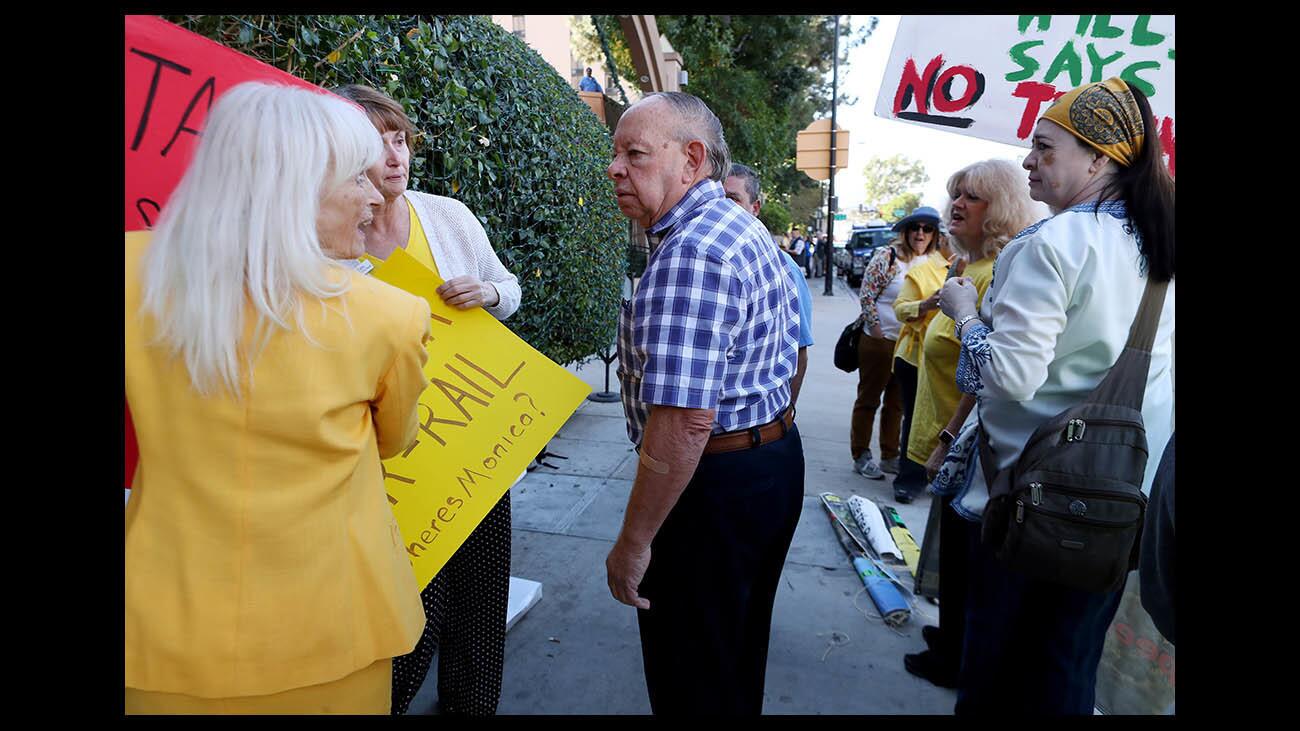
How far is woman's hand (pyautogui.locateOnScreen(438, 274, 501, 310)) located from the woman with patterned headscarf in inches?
52.2

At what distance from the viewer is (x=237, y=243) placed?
1.09 metres

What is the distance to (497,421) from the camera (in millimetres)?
1901

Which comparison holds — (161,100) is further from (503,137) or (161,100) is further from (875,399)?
(875,399)

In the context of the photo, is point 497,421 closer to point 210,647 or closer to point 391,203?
point 391,203

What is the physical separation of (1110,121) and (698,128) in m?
1.03

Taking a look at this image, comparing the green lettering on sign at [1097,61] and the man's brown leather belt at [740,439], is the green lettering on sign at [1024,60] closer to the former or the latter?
the green lettering on sign at [1097,61]

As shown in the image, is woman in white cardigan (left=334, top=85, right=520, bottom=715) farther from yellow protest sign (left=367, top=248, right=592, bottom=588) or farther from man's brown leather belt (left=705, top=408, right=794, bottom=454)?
man's brown leather belt (left=705, top=408, right=794, bottom=454)

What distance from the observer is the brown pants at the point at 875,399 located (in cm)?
504

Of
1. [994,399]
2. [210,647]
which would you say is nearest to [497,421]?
[210,647]

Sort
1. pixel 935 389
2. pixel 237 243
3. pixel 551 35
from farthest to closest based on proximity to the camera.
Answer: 1. pixel 551 35
2. pixel 935 389
3. pixel 237 243

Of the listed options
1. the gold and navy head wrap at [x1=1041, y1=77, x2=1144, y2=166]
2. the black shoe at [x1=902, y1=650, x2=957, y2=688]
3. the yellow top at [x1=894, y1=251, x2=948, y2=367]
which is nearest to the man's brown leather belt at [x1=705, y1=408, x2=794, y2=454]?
the gold and navy head wrap at [x1=1041, y1=77, x2=1144, y2=166]

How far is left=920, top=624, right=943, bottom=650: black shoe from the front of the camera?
9.11 ft

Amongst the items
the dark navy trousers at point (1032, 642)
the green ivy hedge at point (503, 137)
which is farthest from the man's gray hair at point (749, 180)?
the dark navy trousers at point (1032, 642)

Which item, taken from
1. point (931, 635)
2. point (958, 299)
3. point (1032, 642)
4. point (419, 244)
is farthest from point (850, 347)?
point (419, 244)
